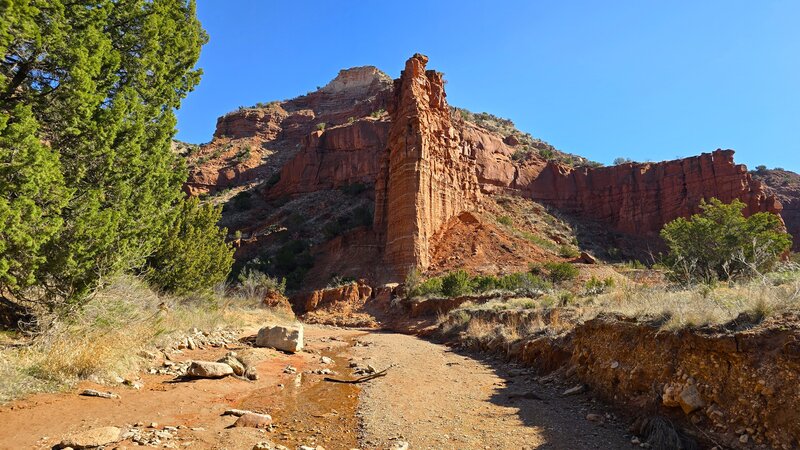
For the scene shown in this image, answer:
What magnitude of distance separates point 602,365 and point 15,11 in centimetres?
984

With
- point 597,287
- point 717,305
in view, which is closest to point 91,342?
point 717,305

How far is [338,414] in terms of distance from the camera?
6.33 m

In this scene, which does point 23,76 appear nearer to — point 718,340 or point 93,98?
point 93,98

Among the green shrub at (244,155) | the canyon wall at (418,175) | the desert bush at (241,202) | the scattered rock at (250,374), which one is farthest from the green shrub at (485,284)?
the green shrub at (244,155)

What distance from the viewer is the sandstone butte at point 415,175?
38.0 metres

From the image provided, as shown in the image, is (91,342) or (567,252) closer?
(91,342)

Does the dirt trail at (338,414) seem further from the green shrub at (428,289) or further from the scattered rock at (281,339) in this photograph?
the green shrub at (428,289)

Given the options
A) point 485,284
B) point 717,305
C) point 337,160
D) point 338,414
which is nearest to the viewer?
point 717,305

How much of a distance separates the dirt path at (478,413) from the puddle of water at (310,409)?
0.84 ft

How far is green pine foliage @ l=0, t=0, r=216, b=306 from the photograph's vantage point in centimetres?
586

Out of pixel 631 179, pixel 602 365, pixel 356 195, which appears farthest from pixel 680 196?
pixel 602 365

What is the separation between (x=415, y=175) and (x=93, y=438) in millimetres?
33542

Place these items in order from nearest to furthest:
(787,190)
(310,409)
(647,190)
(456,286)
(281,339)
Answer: (310,409)
(281,339)
(456,286)
(647,190)
(787,190)

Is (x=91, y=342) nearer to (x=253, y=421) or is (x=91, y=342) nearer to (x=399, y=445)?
(x=253, y=421)
